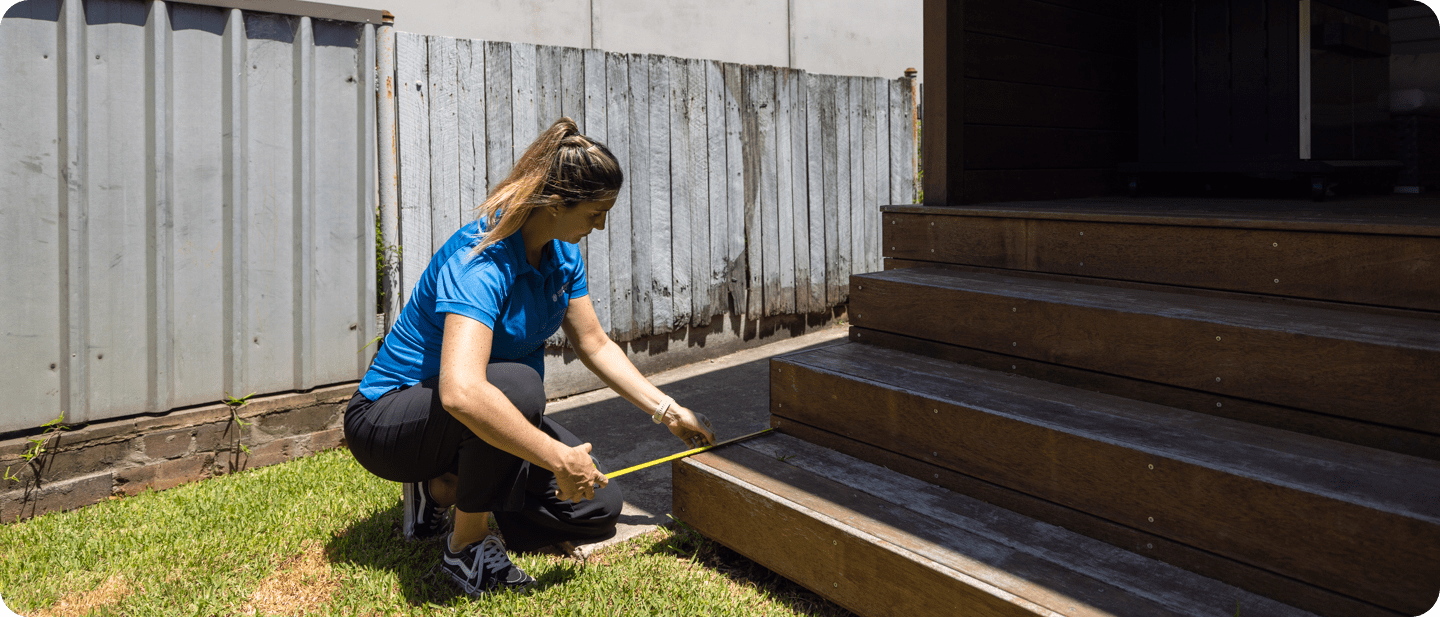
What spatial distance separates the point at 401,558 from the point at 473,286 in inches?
42.5

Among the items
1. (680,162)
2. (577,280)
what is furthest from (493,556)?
(680,162)

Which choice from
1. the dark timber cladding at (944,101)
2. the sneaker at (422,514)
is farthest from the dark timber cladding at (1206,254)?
the sneaker at (422,514)

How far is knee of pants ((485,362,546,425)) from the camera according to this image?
2.62 meters

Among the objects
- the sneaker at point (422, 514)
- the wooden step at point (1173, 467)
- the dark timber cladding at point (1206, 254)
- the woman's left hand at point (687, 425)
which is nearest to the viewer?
the wooden step at point (1173, 467)

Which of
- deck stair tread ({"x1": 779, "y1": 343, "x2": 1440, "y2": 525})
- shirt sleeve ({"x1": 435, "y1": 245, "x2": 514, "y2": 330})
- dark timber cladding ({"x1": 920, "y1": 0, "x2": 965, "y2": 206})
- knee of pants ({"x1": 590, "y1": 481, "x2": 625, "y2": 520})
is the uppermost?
dark timber cladding ({"x1": 920, "y1": 0, "x2": 965, "y2": 206})

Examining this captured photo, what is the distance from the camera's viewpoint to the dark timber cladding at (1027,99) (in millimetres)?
3811

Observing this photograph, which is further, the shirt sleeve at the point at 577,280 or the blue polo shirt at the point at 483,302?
the shirt sleeve at the point at 577,280

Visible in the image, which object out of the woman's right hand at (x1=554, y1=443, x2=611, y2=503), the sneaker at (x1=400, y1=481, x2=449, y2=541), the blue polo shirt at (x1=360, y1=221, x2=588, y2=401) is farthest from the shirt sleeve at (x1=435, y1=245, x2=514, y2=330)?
the sneaker at (x1=400, y1=481, x2=449, y2=541)

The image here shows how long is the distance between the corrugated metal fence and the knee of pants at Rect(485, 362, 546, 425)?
203 cm

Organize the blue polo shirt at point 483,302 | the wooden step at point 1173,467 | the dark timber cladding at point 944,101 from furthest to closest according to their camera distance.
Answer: the dark timber cladding at point 944,101 → the blue polo shirt at point 483,302 → the wooden step at point 1173,467

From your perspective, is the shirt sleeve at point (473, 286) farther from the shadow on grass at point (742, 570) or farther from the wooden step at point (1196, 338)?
the wooden step at point (1196, 338)

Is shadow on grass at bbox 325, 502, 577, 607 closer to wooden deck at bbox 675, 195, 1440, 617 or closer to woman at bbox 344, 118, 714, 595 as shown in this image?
woman at bbox 344, 118, 714, 595

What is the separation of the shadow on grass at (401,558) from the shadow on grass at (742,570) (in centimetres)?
39

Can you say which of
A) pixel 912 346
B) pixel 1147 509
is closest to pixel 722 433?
pixel 912 346
